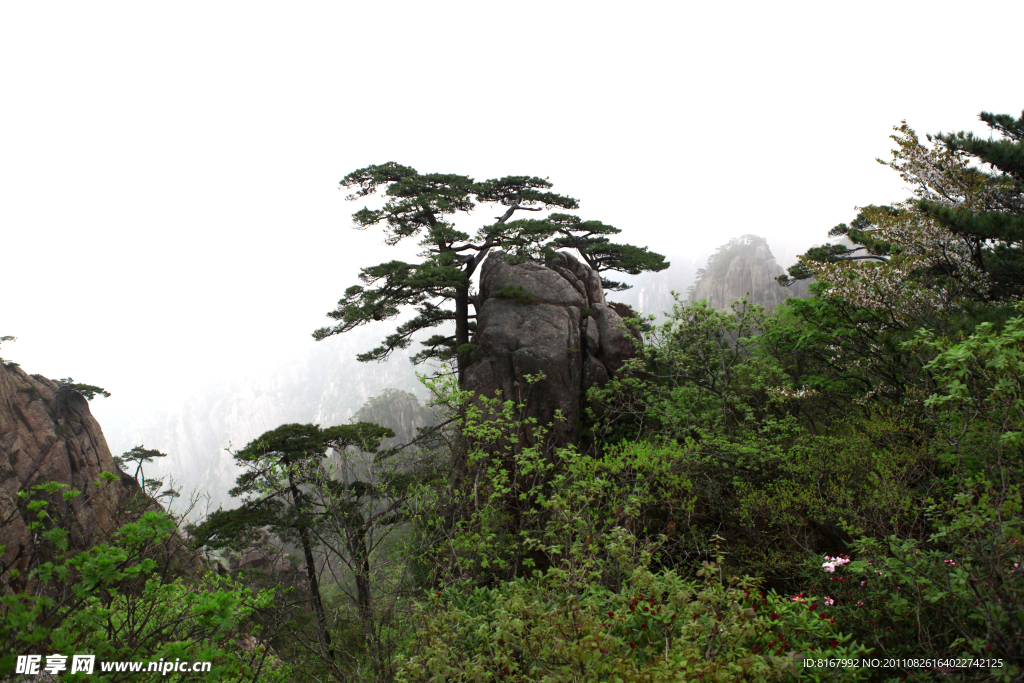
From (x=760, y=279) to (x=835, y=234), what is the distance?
37.9 m

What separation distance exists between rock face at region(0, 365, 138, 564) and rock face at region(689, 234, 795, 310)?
47863 millimetres

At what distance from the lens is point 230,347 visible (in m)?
173

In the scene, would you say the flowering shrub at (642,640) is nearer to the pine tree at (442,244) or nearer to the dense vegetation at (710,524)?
the dense vegetation at (710,524)

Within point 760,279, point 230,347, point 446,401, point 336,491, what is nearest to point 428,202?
point 446,401

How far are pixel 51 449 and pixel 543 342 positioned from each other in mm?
17712

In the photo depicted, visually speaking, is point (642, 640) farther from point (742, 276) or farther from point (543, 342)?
point (742, 276)

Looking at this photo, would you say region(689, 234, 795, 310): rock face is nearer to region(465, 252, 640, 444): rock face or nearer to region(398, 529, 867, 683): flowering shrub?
region(465, 252, 640, 444): rock face

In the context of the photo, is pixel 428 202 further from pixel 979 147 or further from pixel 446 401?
pixel 979 147

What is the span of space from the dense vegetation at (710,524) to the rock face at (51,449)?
10.2ft

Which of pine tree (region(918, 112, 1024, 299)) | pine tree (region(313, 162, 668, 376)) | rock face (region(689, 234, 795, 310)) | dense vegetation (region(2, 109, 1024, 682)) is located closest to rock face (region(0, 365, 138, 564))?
dense vegetation (region(2, 109, 1024, 682))

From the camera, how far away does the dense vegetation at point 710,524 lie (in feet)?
10.9

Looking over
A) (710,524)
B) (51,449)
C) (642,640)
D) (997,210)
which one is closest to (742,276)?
(997,210)

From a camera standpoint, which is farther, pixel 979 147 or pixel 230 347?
pixel 230 347

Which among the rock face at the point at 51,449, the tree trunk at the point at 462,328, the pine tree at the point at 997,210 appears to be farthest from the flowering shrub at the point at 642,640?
the rock face at the point at 51,449
